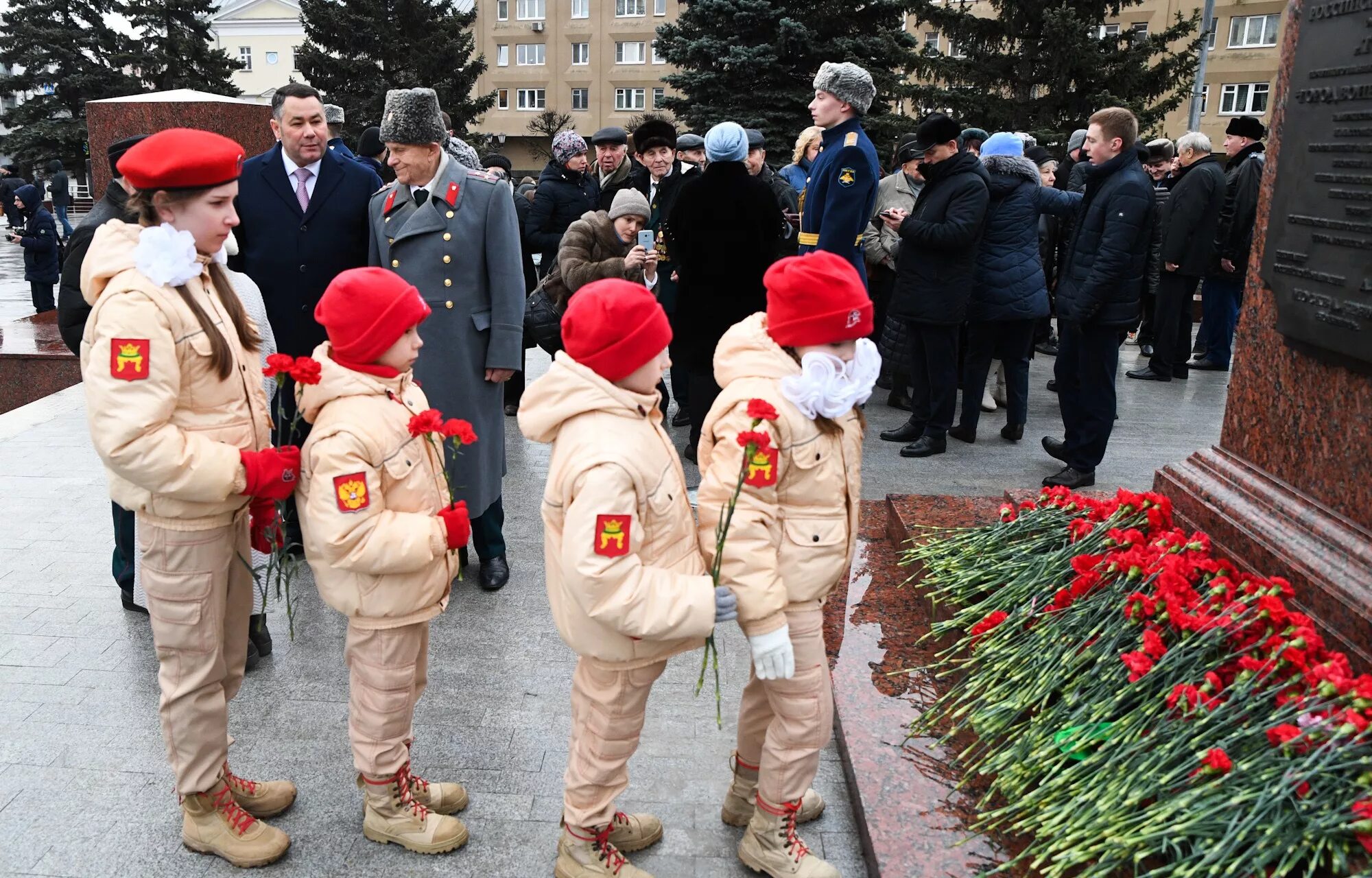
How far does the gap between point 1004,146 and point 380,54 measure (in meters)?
29.9

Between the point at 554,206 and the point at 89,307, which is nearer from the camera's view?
the point at 89,307

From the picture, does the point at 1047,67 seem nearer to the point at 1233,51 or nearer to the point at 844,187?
the point at 844,187

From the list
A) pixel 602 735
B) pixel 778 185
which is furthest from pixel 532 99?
pixel 602 735

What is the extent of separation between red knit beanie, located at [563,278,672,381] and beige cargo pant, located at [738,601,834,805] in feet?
2.67

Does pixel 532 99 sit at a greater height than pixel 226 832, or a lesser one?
greater

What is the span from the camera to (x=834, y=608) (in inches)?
167

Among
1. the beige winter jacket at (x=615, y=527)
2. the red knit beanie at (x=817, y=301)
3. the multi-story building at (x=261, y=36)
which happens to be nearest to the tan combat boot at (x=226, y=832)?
the beige winter jacket at (x=615, y=527)

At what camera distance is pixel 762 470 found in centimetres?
253

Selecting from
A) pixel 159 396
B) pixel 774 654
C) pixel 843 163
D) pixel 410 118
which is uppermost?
pixel 410 118

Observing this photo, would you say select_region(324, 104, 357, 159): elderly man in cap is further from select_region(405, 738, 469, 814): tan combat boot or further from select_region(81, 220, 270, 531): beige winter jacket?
select_region(405, 738, 469, 814): tan combat boot

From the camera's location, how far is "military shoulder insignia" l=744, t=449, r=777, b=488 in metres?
2.52

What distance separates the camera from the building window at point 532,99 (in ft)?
169

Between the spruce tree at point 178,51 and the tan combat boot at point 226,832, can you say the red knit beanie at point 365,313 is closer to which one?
the tan combat boot at point 226,832

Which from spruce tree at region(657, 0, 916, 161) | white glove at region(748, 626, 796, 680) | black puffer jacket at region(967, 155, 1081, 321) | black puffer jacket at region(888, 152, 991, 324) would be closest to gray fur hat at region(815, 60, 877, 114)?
black puffer jacket at region(888, 152, 991, 324)
